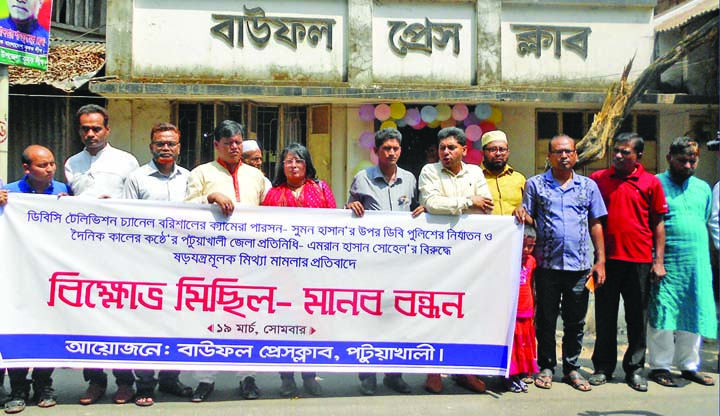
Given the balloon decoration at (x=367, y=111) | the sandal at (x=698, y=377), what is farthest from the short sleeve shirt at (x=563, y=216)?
the balloon decoration at (x=367, y=111)

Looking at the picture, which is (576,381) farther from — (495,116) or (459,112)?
(495,116)

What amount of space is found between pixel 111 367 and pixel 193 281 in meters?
0.72

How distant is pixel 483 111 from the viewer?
9.77m

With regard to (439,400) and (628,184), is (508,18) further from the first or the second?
(439,400)

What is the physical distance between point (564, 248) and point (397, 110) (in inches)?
218

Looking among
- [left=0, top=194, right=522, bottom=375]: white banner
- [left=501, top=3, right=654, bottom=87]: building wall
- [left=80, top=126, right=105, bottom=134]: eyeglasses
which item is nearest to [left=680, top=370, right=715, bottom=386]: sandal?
[left=0, top=194, right=522, bottom=375]: white banner

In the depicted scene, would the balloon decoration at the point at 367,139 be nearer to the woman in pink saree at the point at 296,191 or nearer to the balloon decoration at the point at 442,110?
the balloon decoration at the point at 442,110

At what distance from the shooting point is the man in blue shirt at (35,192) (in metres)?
3.99

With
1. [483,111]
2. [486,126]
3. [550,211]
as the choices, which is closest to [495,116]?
[486,126]

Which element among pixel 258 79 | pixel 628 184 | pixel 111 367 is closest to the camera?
pixel 111 367

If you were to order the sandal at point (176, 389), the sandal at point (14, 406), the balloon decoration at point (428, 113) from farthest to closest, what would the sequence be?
1. the balloon decoration at point (428, 113)
2. the sandal at point (176, 389)
3. the sandal at point (14, 406)

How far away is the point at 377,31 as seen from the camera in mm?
9695

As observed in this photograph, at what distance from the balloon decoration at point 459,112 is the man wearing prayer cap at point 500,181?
204 inches

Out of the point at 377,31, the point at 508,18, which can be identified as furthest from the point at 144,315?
the point at 508,18
